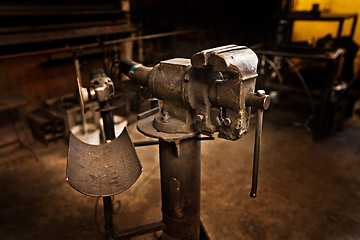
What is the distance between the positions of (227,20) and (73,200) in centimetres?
440

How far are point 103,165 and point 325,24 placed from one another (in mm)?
5932

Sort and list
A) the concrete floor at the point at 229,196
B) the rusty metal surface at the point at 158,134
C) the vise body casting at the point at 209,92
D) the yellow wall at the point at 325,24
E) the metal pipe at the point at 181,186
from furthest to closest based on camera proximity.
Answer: the yellow wall at the point at 325,24 → the concrete floor at the point at 229,196 → the metal pipe at the point at 181,186 → the rusty metal surface at the point at 158,134 → the vise body casting at the point at 209,92

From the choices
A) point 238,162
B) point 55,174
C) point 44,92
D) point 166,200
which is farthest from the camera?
point 44,92

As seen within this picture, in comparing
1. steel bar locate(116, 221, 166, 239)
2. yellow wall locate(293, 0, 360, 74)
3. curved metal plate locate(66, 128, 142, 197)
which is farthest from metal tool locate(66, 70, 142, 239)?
yellow wall locate(293, 0, 360, 74)

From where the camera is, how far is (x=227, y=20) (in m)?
5.43

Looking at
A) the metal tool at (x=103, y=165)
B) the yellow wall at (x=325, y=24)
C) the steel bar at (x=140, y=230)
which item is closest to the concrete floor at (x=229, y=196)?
the steel bar at (x=140, y=230)

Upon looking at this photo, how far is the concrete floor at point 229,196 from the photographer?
2193mm

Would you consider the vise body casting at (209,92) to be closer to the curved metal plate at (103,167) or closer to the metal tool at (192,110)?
the metal tool at (192,110)

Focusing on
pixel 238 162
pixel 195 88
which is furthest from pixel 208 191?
pixel 195 88

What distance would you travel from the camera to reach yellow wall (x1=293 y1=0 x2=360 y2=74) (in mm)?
5309

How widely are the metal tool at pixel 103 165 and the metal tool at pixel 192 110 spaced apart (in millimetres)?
155

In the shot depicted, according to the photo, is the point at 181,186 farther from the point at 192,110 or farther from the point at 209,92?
the point at 209,92

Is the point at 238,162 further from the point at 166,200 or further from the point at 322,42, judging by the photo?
the point at 322,42

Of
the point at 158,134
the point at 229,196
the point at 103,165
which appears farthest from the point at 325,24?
the point at 103,165
